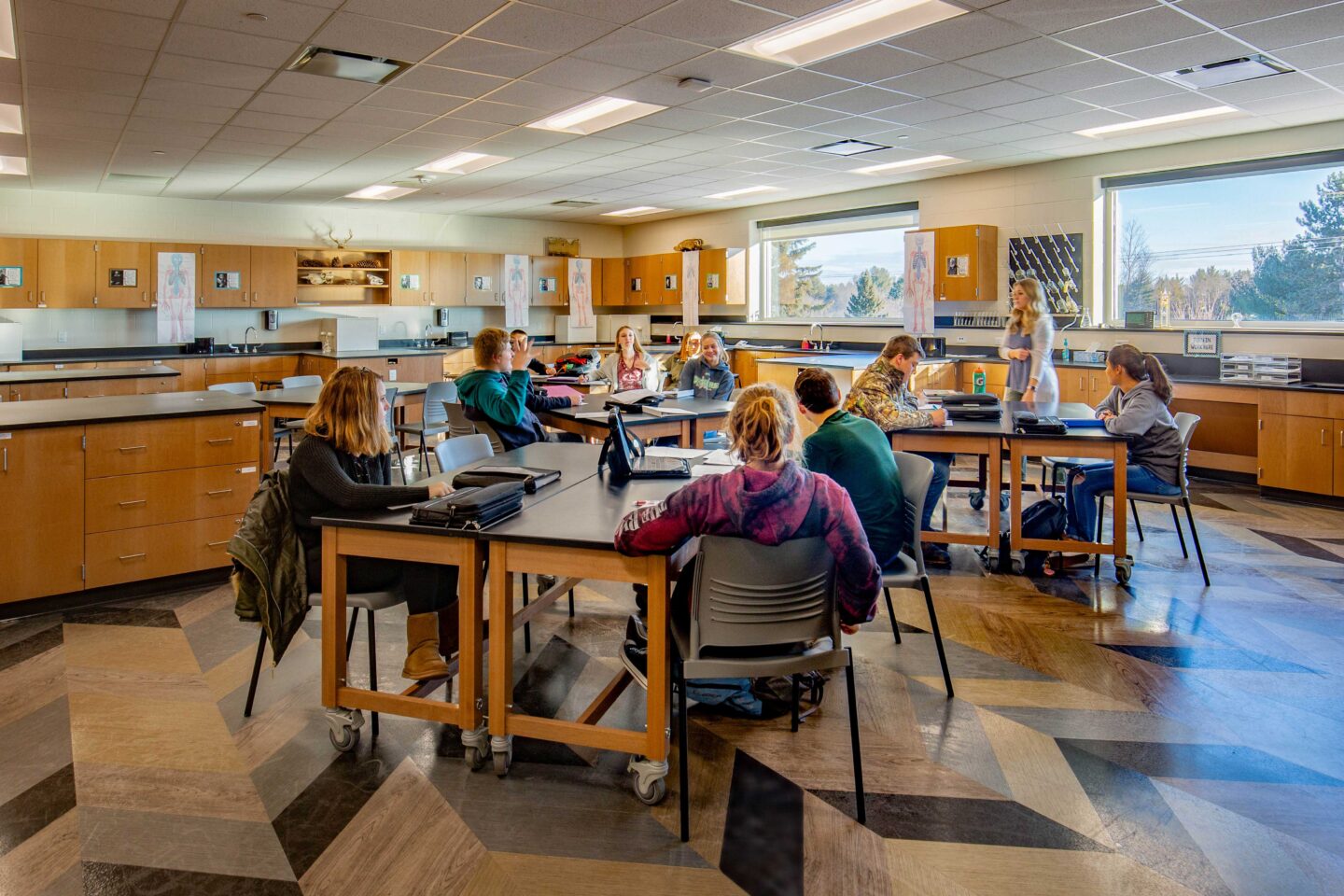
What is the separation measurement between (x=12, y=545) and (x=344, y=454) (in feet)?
7.22

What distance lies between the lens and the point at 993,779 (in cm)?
264

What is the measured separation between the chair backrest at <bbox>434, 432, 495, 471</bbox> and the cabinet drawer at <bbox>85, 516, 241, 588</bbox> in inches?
57.4

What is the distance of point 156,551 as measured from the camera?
14.5ft

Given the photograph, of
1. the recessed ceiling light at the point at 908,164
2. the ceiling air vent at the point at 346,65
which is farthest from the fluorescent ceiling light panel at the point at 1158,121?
the ceiling air vent at the point at 346,65

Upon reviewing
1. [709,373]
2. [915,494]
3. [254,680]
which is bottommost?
[254,680]

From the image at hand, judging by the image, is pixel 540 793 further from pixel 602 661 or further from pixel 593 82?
pixel 593 82

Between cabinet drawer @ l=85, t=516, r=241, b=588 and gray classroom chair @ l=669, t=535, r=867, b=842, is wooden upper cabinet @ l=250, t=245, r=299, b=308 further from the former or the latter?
gray classroom chair @ l=669, t=535, r=867, b=842

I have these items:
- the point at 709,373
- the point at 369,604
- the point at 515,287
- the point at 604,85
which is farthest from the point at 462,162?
the point at 369,604

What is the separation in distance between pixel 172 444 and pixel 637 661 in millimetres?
3069

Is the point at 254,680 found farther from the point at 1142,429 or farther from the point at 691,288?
the point at 691,288

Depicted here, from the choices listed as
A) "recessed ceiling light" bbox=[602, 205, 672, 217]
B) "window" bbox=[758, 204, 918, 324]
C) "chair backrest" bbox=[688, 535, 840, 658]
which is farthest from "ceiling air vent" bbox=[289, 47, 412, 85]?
"recessed ceiling light" bbox=[602, 205, 672, 217]

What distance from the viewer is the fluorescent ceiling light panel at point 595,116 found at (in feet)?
20.0

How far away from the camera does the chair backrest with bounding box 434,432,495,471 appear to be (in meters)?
3.62

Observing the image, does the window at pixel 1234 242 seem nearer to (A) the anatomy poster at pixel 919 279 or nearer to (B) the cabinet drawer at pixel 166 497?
(A) the anatomy poster at pixel 919 279
